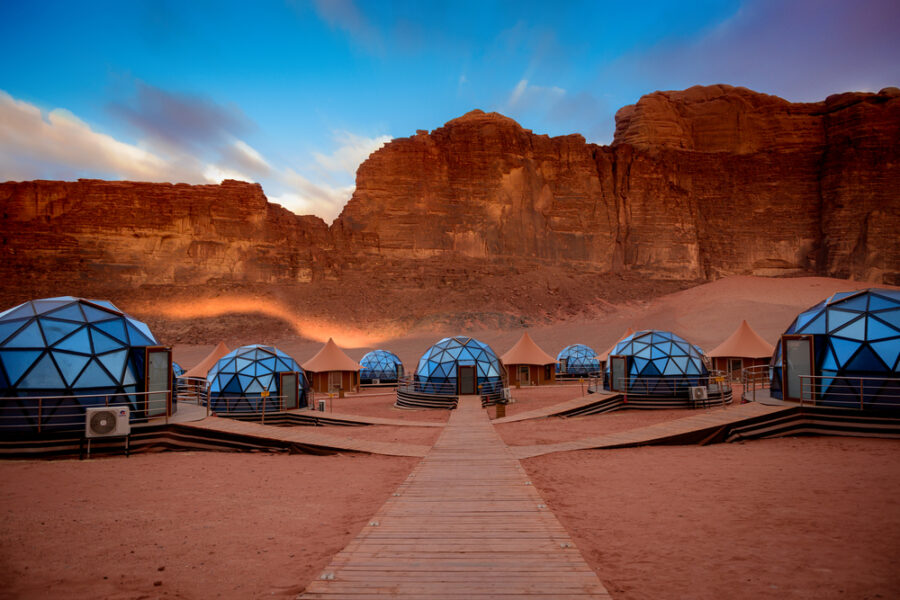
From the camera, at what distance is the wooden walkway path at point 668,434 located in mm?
11859

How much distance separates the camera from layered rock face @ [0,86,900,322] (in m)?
65.3

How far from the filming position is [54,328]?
40.2ft

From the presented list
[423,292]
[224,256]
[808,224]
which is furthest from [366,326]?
[808,224]

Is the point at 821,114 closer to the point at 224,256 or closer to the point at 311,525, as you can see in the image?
the point at 224,256

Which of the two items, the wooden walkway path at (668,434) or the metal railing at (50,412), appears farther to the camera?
the wooden walkway path at (668,434)

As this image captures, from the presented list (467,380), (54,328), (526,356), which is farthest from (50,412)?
(526,356)

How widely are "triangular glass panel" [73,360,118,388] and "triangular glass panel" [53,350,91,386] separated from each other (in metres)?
0.11

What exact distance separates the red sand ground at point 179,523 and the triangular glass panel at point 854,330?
38.3 feet

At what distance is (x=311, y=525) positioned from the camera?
257 inches

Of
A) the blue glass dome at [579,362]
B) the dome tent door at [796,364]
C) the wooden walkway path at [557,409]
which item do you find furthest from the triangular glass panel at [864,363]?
the blue glass dome at [579,362]

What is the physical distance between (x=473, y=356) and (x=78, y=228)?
64008mm

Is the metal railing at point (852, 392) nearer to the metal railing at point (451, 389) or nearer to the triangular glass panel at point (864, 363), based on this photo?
the triangular glass panel at point (864, 363)

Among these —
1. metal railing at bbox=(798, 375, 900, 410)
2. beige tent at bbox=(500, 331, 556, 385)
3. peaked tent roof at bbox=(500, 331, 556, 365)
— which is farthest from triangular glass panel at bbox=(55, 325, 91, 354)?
beige tent at bbox=(500, 331, 556, 385)

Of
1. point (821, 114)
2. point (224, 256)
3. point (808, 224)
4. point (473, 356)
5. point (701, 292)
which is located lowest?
point (473, 356)
